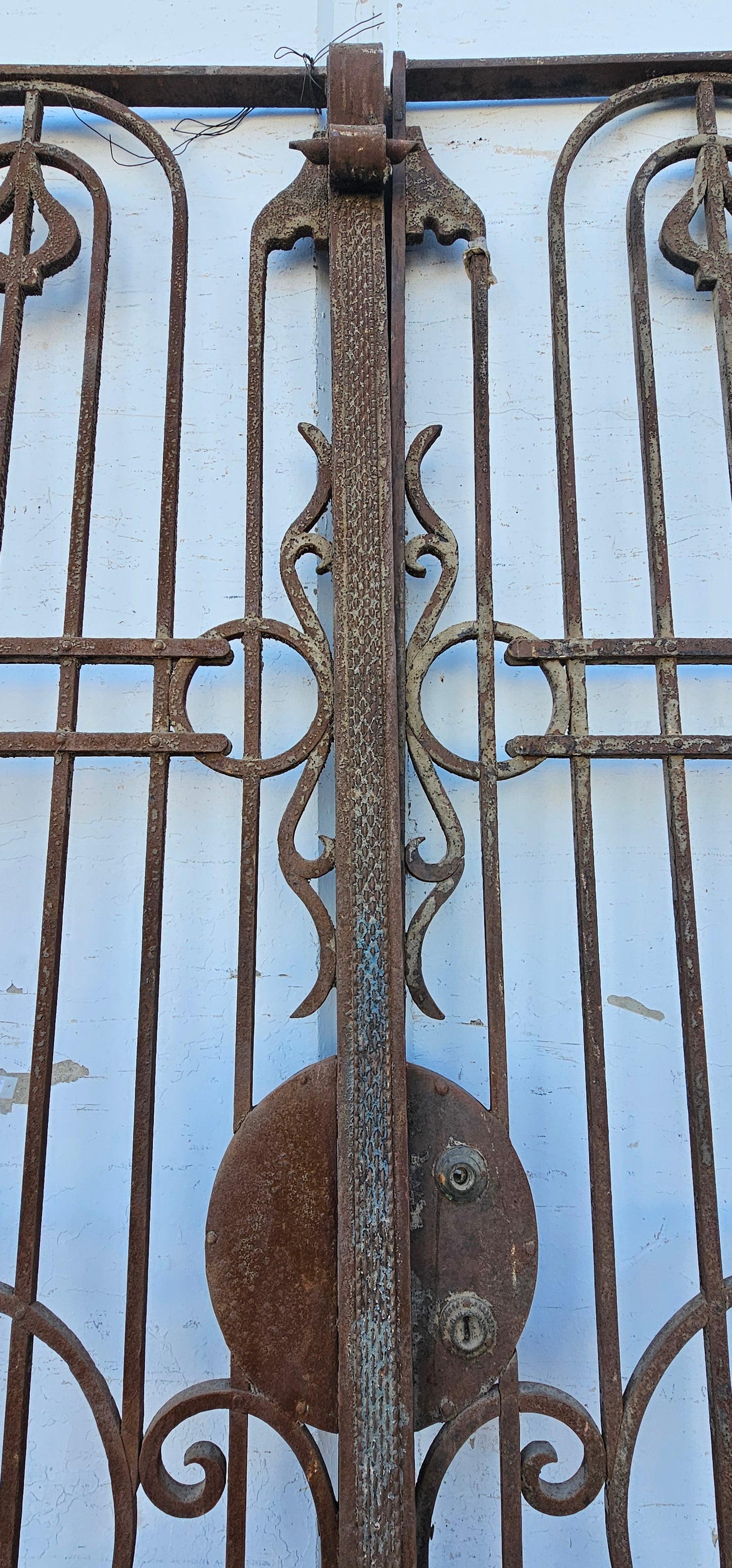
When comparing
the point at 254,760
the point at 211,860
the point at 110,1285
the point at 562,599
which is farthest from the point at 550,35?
the point at 110,1285

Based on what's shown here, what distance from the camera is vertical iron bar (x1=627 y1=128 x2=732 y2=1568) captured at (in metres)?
1.04

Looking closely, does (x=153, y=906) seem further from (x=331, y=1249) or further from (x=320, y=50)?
(x=320, y=50)

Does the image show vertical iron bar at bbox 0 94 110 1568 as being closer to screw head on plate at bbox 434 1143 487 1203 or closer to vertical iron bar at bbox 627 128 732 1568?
screw head on plate at bbox 434 1143 487 1203

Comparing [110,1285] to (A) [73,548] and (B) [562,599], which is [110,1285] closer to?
(A) [73,548]

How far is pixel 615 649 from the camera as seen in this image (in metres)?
1.16

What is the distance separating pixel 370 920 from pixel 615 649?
16.1 inches

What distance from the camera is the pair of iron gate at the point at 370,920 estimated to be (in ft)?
3.29

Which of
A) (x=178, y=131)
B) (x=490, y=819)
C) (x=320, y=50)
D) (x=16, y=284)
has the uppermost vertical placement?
(x=320, y=50)

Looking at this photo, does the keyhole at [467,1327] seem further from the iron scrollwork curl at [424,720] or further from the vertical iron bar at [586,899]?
the iron scrollwork curl at [424,720]

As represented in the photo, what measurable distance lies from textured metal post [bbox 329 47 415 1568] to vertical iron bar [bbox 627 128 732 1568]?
31cm

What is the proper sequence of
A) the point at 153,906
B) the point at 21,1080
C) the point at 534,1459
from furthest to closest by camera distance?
the point at 21,1080 → the point at 153,906 → the point at 534,1459

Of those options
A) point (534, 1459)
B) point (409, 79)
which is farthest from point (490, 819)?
point (409, 79)

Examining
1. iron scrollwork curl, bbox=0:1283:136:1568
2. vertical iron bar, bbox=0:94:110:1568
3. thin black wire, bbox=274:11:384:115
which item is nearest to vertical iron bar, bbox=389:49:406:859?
thin black wire, bbox=274:11:384:115

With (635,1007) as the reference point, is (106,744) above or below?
above
